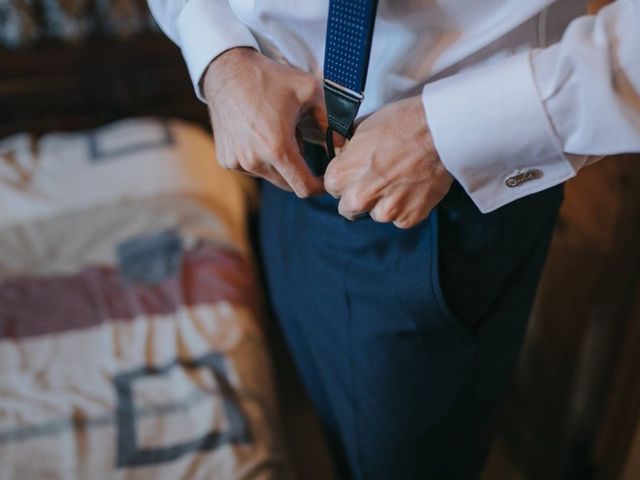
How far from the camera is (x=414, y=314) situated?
618mm

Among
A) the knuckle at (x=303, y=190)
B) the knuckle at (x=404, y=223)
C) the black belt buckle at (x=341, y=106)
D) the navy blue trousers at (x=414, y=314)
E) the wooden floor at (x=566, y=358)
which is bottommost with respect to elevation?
the wooden floor at (x=566, y=358)

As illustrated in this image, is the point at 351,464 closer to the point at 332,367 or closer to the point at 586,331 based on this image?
the point at 332,367

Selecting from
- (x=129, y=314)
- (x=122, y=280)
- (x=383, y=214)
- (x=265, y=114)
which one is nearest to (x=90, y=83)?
(x=122, y=280)

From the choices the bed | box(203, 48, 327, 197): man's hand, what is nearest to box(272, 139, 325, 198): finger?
box(203, 48, 327, 197): man's hand

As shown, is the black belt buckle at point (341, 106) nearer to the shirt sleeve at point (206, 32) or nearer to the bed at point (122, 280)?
the shirt sleeve at point (206, 32)

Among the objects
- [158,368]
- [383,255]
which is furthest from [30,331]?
[383,255]

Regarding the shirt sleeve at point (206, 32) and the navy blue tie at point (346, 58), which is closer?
the navy blue tie at point (346, 58)

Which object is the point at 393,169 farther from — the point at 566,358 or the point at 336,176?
the point at 566,358

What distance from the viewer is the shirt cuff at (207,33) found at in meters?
0.62

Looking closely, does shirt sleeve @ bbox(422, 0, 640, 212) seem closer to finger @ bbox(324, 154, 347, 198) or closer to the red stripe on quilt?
finger @ bbox(324, 154, 347, 198)

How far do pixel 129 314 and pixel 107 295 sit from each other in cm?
8

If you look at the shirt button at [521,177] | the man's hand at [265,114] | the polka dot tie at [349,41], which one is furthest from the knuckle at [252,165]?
the shirt button at [521,177]

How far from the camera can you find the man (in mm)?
466

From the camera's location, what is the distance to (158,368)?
1170 millimetres
